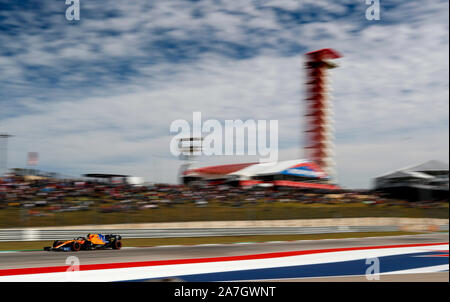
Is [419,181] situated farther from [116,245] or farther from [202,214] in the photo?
[116,245]

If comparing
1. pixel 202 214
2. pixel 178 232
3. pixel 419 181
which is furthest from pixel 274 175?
pixel 178 232

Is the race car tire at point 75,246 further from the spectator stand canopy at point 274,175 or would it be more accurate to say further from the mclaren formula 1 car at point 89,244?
the spectator stand canopy at point 274,175

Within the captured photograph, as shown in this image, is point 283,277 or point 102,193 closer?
point 283,277

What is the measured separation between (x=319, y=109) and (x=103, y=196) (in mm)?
42729

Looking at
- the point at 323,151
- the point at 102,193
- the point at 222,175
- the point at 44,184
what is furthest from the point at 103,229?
the point at 323,151

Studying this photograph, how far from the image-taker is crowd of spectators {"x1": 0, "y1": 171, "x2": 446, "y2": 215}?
17.2m

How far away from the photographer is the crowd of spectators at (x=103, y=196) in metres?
17.2

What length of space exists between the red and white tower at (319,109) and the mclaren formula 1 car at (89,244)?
152 feet

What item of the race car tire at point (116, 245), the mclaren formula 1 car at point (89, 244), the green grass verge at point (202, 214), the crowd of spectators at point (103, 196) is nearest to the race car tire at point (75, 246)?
the mclaren formula 1 car at point (89, 244)

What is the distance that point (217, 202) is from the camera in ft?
77.3

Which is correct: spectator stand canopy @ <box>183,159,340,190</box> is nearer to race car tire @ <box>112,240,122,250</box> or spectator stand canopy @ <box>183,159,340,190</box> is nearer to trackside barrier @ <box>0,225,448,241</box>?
trackside barrier @ <box>0,225,448,241</box>

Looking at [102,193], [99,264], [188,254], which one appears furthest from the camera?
[102,193]
